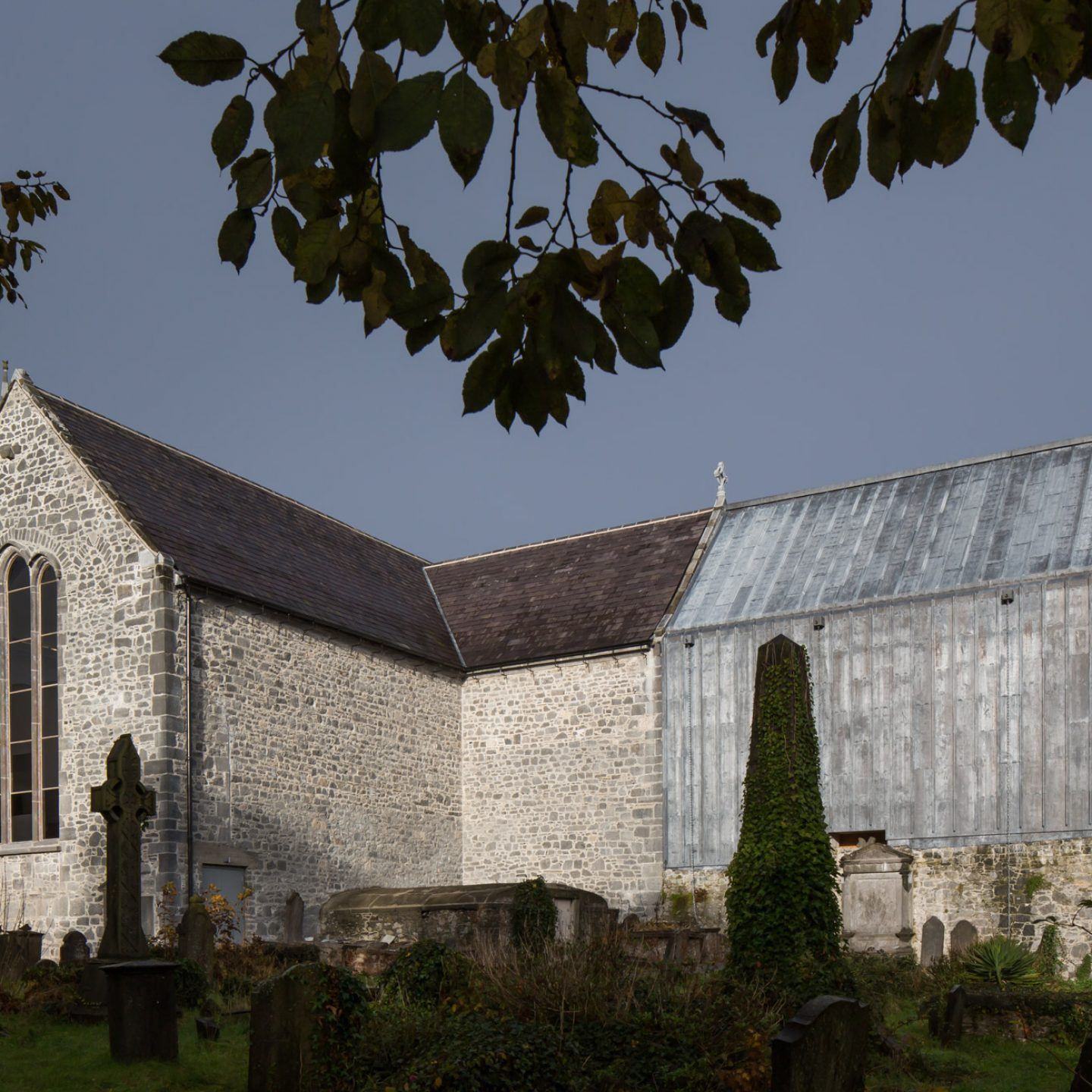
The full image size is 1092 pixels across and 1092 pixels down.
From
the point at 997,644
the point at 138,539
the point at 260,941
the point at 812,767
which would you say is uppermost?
the point at 138,539

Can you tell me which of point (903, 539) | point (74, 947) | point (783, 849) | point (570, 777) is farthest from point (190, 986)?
point (903, 539)

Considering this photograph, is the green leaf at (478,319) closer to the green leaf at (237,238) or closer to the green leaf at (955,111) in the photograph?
the green leaf at (237,238)

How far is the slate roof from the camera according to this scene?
21.5m

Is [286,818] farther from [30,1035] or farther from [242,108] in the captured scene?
[242,108]

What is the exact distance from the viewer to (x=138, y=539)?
20219 mm

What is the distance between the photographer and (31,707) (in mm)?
21094

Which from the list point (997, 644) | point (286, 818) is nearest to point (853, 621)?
point (997, 644)

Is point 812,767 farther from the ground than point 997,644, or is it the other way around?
point 997,644

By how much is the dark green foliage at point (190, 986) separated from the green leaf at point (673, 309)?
39.5ft

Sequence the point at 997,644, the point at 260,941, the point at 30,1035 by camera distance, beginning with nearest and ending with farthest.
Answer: the point at 30,1035 → the point at 260,941 → the point at 997,644

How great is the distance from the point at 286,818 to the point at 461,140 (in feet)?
62.2

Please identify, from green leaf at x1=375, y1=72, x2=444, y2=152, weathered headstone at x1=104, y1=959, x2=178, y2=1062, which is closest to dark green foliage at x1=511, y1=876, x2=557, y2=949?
weathered headstone at x1=104, y1=959, x2=178, y2=1062

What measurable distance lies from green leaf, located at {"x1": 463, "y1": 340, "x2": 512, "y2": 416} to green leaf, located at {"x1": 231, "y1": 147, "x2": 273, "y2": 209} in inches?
27.6

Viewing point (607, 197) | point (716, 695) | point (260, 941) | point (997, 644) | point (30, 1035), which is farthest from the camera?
point (716, 695)
